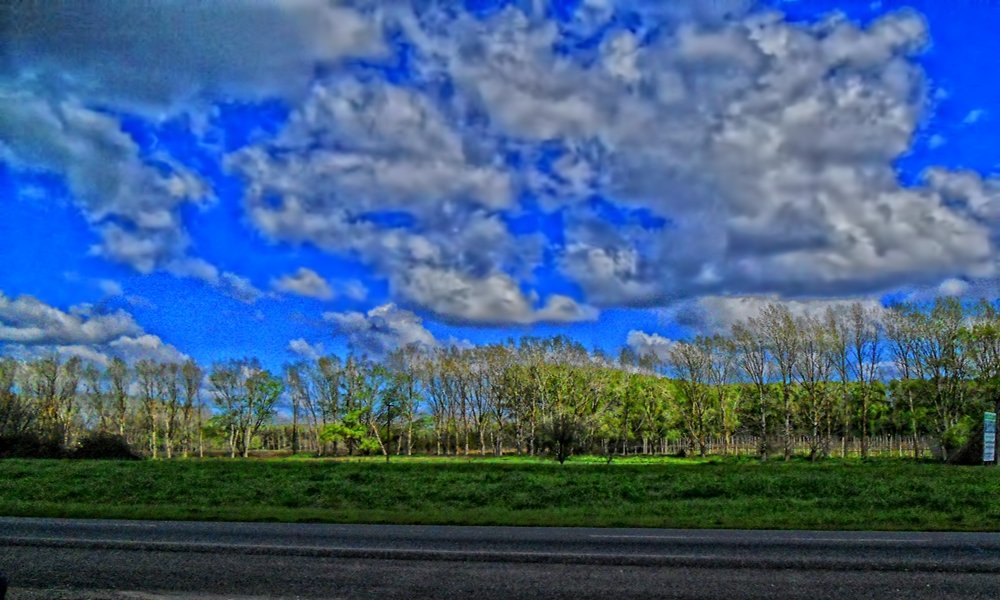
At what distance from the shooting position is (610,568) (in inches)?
410

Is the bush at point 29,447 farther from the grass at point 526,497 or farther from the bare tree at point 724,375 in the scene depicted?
the bare tree at point 724,375

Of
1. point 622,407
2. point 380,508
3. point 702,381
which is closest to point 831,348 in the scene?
point 702,381

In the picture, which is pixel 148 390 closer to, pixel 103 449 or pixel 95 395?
pixel 95 395

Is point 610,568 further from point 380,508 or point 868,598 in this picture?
point 380,508

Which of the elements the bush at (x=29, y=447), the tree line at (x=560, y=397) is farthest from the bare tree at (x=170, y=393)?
the bush at (x=29, y=447)

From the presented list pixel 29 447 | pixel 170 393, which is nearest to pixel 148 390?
pixel 170 393

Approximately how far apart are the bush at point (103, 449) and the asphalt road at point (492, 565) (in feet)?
128

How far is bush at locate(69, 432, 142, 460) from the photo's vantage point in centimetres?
4922

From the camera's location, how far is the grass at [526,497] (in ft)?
62.4

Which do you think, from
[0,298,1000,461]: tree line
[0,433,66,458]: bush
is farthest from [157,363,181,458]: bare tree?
[0,433,66,458]: bush

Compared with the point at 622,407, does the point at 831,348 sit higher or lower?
higher

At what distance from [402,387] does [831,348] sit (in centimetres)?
5332

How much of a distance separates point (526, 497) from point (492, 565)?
1471 centimetres

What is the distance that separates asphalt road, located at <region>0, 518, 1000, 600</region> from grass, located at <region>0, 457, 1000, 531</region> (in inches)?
166
